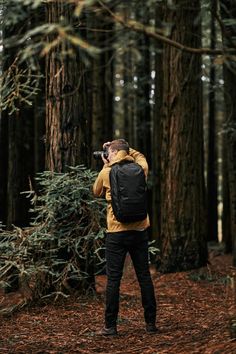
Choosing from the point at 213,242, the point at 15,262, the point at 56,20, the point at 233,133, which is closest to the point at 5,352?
the point at 15,262

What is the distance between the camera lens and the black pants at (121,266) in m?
6.38

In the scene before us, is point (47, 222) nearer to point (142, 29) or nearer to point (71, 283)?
point (71, 283)

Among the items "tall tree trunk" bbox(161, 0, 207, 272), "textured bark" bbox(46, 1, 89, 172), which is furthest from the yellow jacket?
"tall tree trunk" bbox(161, 0, 207, 272)

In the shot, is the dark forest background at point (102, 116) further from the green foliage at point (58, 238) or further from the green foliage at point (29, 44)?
the green foliage at point (58, 238)

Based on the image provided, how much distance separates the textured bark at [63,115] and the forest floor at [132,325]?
6.99 ft

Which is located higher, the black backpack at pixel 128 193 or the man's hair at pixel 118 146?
the man's hair at pixel 118 146

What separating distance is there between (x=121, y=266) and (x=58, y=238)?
6.38ft

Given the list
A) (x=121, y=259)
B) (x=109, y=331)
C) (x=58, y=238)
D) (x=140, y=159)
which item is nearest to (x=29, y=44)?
(x=140, y=159)

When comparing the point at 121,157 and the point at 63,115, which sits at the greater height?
the point at 63,115

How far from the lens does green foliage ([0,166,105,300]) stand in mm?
8102

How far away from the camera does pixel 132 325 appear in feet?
22.9

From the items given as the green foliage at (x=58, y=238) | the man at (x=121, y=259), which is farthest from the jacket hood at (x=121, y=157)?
the green foliage at (x=58, y=238)

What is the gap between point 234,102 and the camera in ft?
39.2

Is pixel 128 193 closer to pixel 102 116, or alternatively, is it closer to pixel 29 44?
pixel 29 44
